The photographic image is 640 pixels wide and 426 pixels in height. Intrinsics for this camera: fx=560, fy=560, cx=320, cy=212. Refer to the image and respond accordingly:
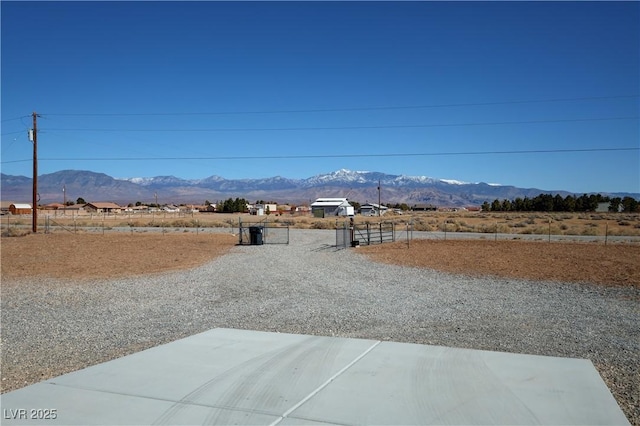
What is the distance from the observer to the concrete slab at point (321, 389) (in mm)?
5660

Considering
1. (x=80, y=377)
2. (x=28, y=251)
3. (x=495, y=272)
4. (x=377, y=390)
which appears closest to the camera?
(x=377, y=390)

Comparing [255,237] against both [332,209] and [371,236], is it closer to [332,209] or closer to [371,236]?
[371,236]

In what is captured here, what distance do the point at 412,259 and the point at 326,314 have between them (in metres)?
14.5

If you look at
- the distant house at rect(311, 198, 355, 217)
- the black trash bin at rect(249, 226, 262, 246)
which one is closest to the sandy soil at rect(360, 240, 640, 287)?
the black trash bin at rect(249, 226, 262, 246)

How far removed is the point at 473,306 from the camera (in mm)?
13477

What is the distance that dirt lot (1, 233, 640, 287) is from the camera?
Answer: 2052 centimetres

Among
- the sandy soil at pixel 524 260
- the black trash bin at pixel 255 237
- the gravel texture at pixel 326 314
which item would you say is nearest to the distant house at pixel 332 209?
the black trash bin at pixel 255 237

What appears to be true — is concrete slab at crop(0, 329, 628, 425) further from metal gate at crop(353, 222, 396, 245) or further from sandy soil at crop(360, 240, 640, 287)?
metal gate at crop(353, 222, 396, 245)

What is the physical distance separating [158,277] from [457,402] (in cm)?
1532

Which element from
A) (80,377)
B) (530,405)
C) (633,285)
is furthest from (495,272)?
(80,377)

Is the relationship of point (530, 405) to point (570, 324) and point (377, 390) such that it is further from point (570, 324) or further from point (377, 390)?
point (570, 324)

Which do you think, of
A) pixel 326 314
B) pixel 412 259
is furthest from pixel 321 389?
pixel 412 259

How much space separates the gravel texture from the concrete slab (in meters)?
0.78

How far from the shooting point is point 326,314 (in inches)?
480
